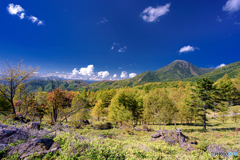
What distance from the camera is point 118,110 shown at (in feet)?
79.0

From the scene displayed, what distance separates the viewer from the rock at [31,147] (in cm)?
357

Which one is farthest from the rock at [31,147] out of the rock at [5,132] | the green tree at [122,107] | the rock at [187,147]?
the green tree at [122,107]

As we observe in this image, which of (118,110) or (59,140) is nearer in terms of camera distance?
(59,140)

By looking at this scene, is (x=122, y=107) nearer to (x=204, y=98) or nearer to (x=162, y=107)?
(x=162, y=107)

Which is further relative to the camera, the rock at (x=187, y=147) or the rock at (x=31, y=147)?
the rock at (x=187, y=147)

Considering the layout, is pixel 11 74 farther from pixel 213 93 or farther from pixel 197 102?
pixel 213 93

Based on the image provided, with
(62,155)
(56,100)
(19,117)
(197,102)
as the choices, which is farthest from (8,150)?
(197,102)

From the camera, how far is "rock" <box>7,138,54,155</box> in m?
3.57

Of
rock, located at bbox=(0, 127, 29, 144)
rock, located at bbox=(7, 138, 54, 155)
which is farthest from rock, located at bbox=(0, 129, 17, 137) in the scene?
rock, located at bbox=(7, 138, 54, 155)

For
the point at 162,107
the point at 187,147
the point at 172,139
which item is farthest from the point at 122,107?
the point at 187,147

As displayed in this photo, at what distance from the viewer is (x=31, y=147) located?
12.3ft

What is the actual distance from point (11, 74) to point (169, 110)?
2962 centimetres

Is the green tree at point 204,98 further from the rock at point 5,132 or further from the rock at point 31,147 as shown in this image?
the rock at point 5,132

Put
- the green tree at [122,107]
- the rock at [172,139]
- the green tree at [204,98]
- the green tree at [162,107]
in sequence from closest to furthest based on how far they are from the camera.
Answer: the rock at [172,139]
the green tree at [204,98]
the green tree at [162,107]
the green tree at [122,107]
